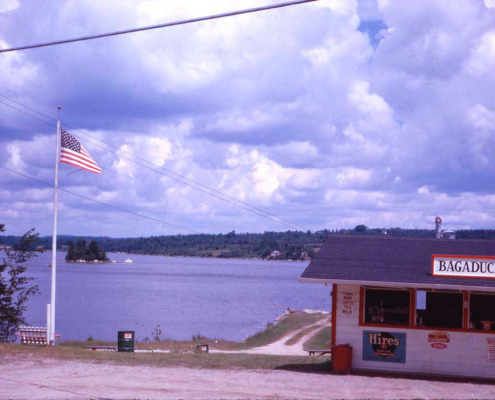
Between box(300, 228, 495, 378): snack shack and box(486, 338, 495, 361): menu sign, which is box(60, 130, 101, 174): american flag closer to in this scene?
box(300, 228, 495, 378): snack shack

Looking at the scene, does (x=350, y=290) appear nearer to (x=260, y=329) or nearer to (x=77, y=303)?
(x=260, y=329)

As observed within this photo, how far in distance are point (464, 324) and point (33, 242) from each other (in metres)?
30.5

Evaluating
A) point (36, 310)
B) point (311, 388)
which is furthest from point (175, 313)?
point (311, 388)

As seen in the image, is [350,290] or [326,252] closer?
[350,290]

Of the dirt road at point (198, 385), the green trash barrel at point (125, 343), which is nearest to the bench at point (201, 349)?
the green trash barrel at point (125, 343)

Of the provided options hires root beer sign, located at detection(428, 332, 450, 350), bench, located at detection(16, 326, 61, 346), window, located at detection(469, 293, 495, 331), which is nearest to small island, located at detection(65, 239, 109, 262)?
bench, located at detection(16, 326, 61, 346)

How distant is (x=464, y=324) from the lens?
17.4 metres

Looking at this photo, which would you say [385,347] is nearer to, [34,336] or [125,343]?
[125,343]

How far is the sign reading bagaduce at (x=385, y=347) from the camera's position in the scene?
17.6 metres

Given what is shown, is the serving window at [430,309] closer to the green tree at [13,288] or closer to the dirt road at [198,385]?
the dirt road at [198,385]

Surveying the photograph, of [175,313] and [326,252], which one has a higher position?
[326,252]

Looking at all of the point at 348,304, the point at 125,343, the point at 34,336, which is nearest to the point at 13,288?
the point at 34,336

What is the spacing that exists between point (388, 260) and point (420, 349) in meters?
2.67

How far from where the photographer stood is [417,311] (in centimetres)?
1814
